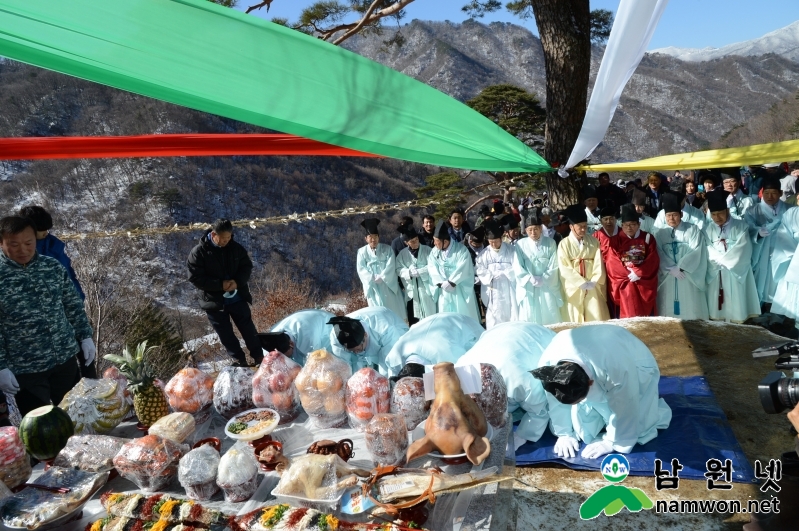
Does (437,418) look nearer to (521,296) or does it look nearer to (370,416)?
(370,416)

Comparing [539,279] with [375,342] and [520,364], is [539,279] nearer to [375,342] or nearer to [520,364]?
[375,342]

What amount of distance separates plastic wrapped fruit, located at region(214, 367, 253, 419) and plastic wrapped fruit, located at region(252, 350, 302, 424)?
0.05m

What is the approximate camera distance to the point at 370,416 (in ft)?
9.50

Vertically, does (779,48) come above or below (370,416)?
above

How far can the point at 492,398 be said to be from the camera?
9.32ft

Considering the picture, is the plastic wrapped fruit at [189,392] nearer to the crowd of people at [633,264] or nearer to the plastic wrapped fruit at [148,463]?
the plastic wrapped fruit at [148,463]

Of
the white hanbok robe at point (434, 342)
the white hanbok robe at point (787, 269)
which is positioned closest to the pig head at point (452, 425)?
the white hanbok robe at point (434, 342)

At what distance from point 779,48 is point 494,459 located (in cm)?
9581

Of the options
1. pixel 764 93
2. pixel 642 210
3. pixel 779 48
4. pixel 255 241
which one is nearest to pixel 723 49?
pixel 779 48

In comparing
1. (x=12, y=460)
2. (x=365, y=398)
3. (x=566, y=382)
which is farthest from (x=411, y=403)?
(x=12, y=460)

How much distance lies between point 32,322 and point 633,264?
509 cm

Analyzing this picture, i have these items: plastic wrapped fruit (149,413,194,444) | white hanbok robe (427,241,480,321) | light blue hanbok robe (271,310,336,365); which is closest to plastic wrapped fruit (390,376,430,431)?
plastic wrapped fruit (149,413,194,444)

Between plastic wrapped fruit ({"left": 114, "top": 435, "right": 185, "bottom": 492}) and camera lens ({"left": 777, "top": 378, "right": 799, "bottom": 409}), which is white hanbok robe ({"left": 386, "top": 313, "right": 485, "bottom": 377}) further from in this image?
camera lens ({"left": 777, "top": 378, "right": 799, "bottom": 409})

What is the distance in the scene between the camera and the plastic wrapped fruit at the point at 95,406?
3.01 m
